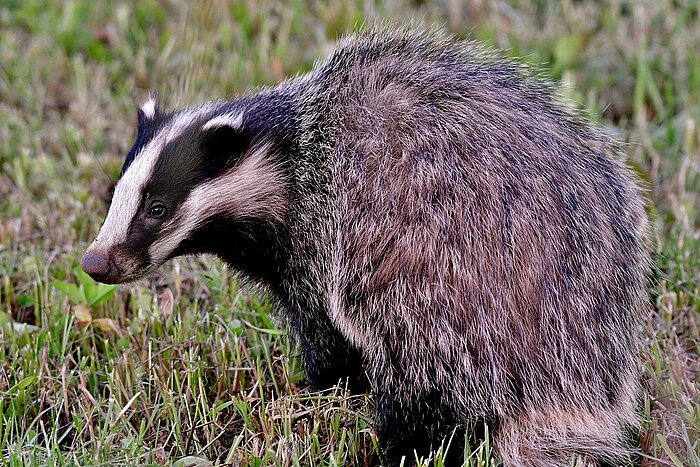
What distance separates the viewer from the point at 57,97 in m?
7.27

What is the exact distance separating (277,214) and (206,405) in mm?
828

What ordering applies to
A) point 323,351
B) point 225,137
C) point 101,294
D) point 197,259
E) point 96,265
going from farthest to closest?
point 197,259 < point 101,294 < point 323,351 < point 225,137 < point 96,265

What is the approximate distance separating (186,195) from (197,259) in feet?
4.59

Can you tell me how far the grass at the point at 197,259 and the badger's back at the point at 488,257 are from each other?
0.31 meters

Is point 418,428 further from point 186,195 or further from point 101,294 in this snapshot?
point 101,294

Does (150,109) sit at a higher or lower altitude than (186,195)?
higher

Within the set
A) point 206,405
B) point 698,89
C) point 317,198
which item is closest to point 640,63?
point 698,89

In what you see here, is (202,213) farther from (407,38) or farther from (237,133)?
(407,38)

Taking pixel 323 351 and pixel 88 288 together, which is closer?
pixel 323 351

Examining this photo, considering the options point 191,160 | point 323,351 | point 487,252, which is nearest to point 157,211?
point 191,160

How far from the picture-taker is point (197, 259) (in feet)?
18.2

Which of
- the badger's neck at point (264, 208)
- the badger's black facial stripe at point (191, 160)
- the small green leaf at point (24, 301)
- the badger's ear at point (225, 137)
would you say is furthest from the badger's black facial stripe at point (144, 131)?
the small green leaf at point (24, 301)

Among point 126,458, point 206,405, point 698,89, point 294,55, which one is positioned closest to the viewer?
point 126,458

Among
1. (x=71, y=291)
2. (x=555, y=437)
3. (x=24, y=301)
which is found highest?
(x=71, y=291)
